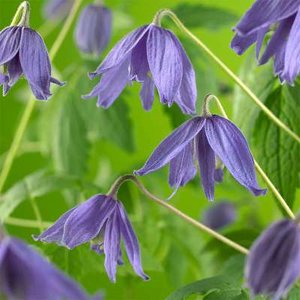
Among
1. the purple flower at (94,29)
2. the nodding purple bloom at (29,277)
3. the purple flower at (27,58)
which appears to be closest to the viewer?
the nodding purple bloom at (29,277)

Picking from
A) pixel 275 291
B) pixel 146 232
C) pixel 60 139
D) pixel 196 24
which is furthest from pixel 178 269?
pixel 275 291

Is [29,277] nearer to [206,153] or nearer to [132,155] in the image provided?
A: [206,153]

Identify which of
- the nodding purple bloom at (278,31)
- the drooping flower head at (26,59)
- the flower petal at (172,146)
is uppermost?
the nodding purple bloom at (278,31)

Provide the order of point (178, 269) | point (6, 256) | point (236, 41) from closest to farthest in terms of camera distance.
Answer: point (6, 256)
point (236, 41)
point (178, 269)

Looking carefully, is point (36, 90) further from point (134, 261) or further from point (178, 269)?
point (178, 269)

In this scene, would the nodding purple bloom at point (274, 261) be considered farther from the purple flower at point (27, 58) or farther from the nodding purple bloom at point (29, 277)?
the purple flower at point (27, 58)

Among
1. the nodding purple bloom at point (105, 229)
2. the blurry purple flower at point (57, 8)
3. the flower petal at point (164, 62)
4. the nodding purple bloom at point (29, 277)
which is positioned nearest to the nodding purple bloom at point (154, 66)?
the flower petal at point (164, 62)
